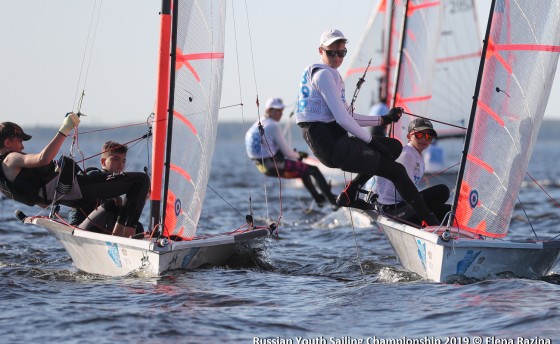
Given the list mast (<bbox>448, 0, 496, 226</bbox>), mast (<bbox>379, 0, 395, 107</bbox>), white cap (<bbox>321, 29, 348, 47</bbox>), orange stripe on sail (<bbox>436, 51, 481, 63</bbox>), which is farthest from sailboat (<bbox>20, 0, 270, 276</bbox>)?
orange stripe on sail (<bbox>436, 51, 481, 63</bbox>)

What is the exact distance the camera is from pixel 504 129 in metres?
8.52

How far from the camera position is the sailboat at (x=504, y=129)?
8.34 m

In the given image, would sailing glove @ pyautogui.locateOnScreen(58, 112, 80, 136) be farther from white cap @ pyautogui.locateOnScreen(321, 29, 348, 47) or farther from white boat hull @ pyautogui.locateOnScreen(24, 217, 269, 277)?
white cap @ pyautogui.locateOnScreen(321, 29, 348, 47)

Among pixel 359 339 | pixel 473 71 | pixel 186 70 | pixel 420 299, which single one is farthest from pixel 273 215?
pixel 359 339

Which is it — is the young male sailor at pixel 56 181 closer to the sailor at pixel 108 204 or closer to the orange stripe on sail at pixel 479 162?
the sailor at pixel 108 204

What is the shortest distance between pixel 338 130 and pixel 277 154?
19.3 feet

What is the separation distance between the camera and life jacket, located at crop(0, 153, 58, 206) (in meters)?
8.37

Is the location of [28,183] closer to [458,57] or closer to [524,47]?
[524,47]

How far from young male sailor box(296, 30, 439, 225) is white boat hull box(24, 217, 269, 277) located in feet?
3.48

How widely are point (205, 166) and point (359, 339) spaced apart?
325cm

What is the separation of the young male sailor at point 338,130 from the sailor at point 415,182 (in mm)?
372

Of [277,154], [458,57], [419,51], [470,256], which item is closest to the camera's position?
[470,256]

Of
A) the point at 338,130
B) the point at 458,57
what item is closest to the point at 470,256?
the point at 338,130

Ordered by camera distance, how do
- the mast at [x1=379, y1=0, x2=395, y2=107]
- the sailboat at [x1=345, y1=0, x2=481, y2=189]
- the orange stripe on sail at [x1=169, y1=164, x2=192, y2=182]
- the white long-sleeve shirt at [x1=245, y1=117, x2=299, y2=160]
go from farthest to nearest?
the sailboat at [x1=345, y1=0, x2=481, y2=189] → the mast at [x1=379, y1=0, x2=395, y2=107] → the white long-sleeve shirt at [x1=245, y1=117, x2=299, y2=160] → the orange stripe on sail at [x1=169, y1=164, x2=192, y2=182]
